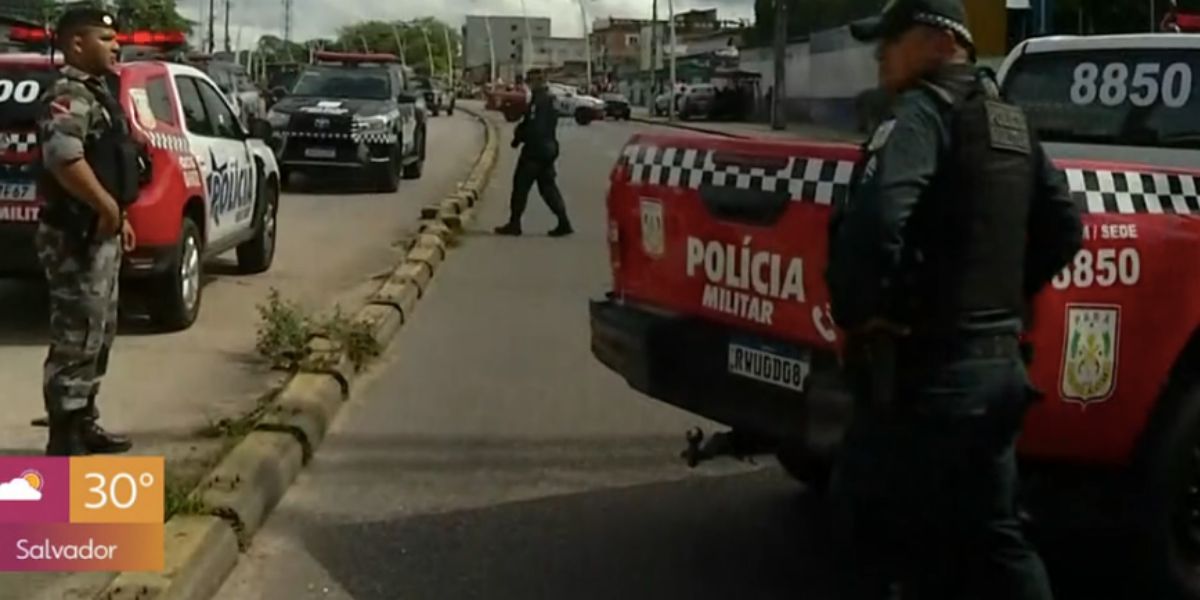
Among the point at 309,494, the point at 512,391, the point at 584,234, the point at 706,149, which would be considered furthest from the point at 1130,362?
the point at 584,234

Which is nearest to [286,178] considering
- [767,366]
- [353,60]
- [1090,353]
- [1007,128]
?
[353,60]

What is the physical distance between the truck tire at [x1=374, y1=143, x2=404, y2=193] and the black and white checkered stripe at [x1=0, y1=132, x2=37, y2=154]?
1280cm

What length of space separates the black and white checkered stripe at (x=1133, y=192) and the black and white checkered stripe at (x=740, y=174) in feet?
2.08

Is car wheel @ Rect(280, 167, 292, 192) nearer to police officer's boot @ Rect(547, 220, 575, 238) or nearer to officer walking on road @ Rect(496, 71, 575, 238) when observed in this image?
officer walking on road @ Rect(496, 71, 575, 238)

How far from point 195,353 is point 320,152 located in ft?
42.6

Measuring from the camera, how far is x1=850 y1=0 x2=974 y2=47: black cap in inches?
147

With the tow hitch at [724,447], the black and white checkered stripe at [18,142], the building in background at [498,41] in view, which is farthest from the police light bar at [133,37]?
the building in background at [498,41]

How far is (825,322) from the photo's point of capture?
485cm

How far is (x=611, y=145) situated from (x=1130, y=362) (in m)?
36.7

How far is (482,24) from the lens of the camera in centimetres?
10656

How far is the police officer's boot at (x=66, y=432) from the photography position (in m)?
6.61

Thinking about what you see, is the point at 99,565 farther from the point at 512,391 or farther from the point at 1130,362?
the point at 512,391

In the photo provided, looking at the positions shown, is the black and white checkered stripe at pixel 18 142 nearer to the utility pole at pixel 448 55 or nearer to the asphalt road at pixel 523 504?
the asphalt road at pixel 523 504
